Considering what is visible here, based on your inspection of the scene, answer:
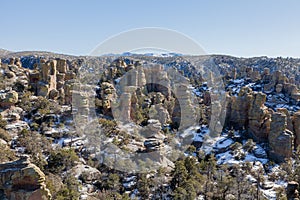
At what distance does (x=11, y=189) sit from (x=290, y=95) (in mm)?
54231

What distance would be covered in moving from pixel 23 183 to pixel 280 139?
27387mm

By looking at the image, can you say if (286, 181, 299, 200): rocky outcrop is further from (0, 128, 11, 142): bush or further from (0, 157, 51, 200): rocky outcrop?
(0, 128, 11, 142): bush

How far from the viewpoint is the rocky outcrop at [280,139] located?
3191 centimetres

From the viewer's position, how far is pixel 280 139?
3212cm

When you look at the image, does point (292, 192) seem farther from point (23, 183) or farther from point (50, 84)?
point (50, 84)

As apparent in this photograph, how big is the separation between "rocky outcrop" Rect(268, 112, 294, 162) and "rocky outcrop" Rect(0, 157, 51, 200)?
1043 inches

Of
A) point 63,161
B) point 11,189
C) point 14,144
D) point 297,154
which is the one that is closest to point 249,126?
point 297,154

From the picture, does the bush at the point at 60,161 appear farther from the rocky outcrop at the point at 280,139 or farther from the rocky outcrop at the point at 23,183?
the rocky outcrop at the point at 280,139

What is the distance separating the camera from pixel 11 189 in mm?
12656

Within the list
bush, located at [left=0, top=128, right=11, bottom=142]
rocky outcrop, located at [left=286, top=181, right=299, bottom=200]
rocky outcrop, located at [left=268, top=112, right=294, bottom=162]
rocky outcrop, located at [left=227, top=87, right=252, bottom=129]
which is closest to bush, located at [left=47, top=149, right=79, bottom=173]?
bush, located at [left=0, top=128, right=11, bottom=142]

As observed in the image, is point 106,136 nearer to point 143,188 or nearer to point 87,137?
point 87,137

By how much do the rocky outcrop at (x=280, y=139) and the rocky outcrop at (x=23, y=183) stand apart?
26.5 m

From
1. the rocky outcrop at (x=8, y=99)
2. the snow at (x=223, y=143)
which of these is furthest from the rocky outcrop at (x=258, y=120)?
the rocky outcrop at (x=8, y=99)

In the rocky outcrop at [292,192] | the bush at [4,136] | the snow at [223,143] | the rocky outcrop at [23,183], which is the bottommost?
the snow at [223,143]
